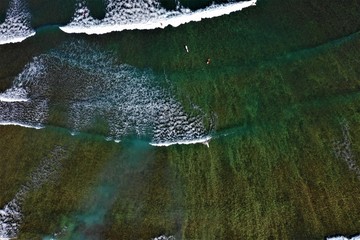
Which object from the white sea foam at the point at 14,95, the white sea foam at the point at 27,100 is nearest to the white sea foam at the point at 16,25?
the white sea foam at the point at 27,100

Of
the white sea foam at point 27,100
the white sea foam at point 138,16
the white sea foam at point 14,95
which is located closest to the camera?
the white sea foam at point 27,100

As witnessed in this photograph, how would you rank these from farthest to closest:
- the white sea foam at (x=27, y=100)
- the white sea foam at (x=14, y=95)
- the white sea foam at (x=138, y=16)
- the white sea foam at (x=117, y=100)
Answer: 1. the white sea foam at (x=138, y=16)
2. the white sea foam at (x=14, y=95)
3. the white sea foam at (x=27, y=100)
4. the white sea foam at (x=117, y=100)

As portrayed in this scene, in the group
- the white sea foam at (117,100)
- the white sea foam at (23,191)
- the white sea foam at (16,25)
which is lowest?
the white sea foam at (23,191)

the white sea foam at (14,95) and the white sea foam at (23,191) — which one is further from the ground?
the white sea foam at (14,95)

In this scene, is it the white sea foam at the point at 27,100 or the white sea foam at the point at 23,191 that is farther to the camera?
the white sea foam at the point at 27,100

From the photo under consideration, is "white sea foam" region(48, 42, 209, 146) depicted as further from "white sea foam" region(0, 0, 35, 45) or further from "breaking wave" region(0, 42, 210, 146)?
"white sea foam" region(0, 0, 35, 45)

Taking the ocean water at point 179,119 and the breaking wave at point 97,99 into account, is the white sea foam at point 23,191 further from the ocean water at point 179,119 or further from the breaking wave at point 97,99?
the breaking wave at point 97,99

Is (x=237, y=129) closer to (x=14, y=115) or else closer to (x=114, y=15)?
(x=114, y=15)

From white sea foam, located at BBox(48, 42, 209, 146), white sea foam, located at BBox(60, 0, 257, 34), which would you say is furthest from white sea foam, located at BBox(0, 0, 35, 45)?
white sea foam, located at BBox(48, 42, 209, 146)
